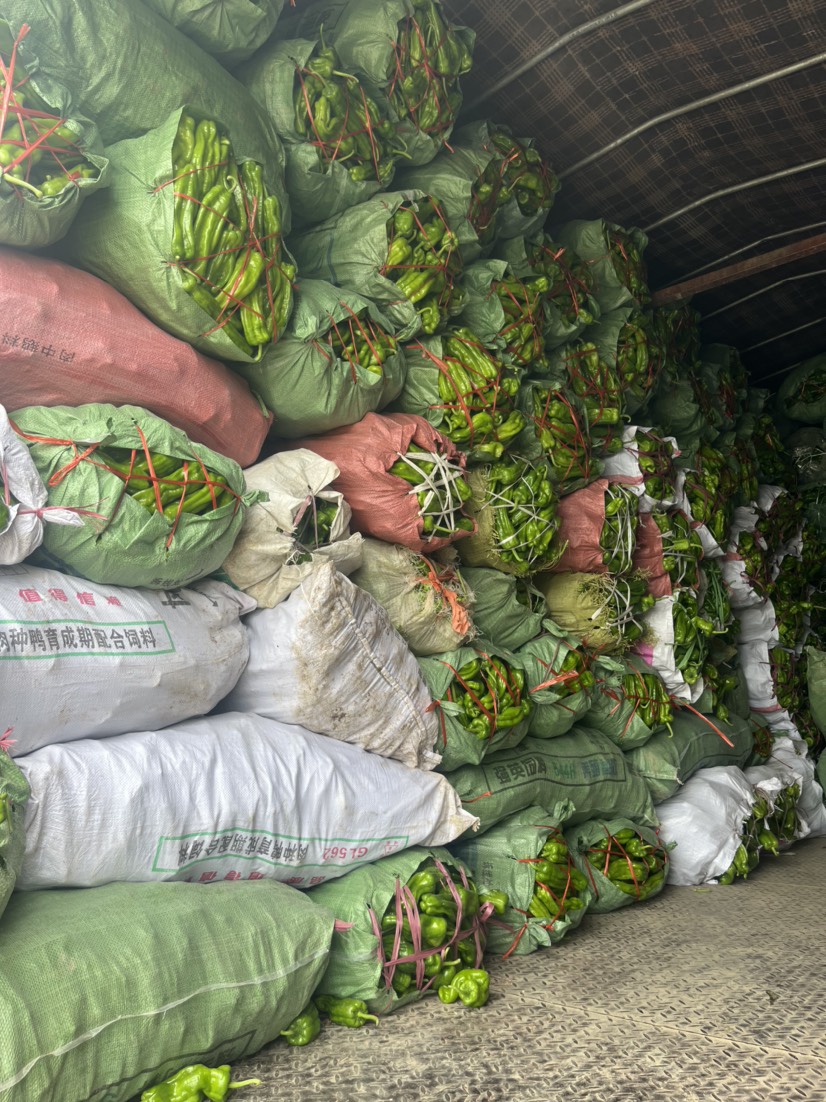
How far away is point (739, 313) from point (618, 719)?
2551 mm

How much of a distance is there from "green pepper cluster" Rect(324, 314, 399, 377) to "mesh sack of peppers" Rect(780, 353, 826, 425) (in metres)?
3.72

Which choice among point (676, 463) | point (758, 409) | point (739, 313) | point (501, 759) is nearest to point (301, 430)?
point (501, 759)

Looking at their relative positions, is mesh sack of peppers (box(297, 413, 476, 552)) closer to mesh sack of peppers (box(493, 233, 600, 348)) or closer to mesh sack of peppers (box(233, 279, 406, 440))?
mesh sack of peppers (box(233, 279, 406, 440))

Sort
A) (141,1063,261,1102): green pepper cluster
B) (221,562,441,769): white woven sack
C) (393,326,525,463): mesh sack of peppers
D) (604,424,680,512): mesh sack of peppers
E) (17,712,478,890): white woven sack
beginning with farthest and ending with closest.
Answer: (604,424,680,512): mesh sack of peppers, (393,326,525,463): mesh sack of peppers, (221,562,441,769): white woven sack, (17,712,478,890): white woven sack, (141,1063,261,1102): green pepper cluster

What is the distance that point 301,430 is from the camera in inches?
91.5

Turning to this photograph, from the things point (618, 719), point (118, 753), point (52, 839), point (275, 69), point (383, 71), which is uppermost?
point (383, 71)

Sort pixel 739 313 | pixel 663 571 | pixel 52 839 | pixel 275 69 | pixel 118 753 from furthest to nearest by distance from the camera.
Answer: pixel 739 313 → pixel 663 571 → pixel 275 69 → pixel 118 753 → pixel 52 839

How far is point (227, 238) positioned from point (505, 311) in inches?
48.3

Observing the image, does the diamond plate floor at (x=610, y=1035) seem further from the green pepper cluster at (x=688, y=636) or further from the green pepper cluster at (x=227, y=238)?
the green pepper cluster at (x=227, y=238)

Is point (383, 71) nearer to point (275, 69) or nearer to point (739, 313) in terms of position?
point (275, 69)

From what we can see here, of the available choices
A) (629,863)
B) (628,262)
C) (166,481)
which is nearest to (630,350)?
(628,262)

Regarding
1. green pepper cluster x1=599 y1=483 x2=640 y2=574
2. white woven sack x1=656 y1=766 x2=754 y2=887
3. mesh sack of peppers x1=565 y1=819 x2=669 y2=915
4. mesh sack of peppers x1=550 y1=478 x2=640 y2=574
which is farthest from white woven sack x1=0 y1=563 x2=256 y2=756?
white woven sack x1=656 y1=766 x2=754 y2=887

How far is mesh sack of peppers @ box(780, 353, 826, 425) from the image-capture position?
5.19 m

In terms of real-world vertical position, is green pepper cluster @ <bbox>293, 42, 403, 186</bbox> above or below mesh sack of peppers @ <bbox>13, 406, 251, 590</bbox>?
above
